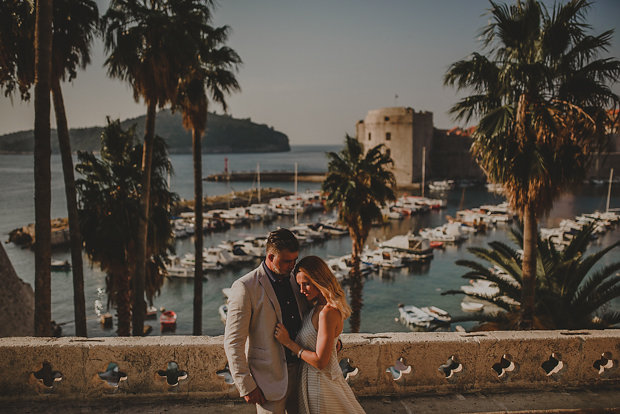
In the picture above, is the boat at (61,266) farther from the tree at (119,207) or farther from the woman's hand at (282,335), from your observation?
the woman's hand at (282,335)

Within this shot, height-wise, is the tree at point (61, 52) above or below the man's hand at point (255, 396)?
above

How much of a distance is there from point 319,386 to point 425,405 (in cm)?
159

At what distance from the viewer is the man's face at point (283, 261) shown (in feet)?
9.59

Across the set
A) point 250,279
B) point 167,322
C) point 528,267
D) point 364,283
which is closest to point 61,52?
point 250,279

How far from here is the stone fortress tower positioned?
93500 mm

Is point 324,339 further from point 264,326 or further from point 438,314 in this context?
point 438,314

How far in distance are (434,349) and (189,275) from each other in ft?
122

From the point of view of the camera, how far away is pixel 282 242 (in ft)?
9.55

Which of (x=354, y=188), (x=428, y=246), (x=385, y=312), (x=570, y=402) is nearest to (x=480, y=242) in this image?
(x=428, y=246)

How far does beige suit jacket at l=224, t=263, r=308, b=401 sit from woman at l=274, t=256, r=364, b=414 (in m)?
0.10

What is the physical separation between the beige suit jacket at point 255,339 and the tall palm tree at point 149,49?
9388mm

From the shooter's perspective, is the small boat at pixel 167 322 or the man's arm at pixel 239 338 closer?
the man's arm at pixel 239 338

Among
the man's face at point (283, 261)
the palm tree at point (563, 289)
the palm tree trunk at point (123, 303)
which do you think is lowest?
the palm tree trunk at point (123, 303)

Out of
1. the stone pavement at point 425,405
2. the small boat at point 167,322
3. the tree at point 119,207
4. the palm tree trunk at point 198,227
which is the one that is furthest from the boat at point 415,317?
the stone pavement at point 425,405
